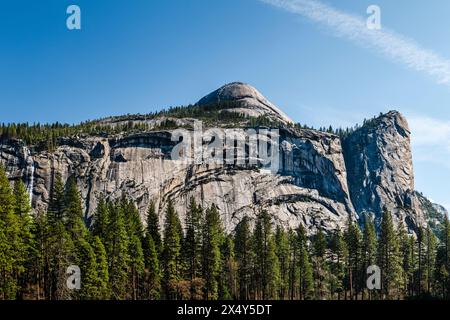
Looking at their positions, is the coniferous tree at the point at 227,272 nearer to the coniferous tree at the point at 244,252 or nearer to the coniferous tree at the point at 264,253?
the coniferous tree at the point at 244,252

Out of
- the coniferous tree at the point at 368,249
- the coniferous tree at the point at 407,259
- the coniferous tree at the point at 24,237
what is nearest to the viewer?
the coniferous tree at the point at 24,237

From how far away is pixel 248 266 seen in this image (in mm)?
69688

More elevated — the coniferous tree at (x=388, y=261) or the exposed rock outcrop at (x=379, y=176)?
the exposed rock outcrop at (x=379, y=176)

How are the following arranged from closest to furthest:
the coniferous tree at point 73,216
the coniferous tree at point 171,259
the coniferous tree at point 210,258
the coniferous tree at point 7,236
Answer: the coniferous tree at point 7,236
the coniferous tree at point 73,216
the coniferous tree at point 171,259
the coniferous tree at point 210,258

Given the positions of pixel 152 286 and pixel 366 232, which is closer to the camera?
pixel 152 286

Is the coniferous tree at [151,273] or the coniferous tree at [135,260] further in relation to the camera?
the coniferous tree at [151,273]

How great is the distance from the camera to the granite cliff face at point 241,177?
143750 mm

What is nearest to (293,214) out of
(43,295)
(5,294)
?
(43,295)

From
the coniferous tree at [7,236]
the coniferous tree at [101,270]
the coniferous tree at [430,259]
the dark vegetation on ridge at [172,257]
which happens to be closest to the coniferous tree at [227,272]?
the dark vegetation on ridge at [172,257]

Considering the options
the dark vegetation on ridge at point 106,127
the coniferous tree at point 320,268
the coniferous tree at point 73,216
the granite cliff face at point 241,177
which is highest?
the dark vegetation on ridge at point 106,127

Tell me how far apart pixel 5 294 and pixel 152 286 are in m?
22.5

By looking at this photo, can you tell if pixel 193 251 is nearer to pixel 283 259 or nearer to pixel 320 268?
pixel 283 259

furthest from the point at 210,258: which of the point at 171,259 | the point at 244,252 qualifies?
the point at 244,252

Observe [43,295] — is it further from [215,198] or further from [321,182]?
[321,182]
